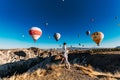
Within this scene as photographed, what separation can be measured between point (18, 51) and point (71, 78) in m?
68.2

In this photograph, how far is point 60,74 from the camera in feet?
61.4

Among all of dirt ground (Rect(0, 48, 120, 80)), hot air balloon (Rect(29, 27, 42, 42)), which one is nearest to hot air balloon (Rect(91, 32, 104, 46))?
dirt ground (Rect(0, 48, 120, 80))

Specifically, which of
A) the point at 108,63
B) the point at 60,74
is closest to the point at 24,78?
the point at 60,74

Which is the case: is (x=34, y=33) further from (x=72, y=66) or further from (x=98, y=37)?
(x=72, y=66)

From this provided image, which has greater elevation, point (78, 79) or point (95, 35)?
point (95, 35)

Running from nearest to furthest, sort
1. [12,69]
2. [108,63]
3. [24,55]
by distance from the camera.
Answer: [108,63] < [12,69] < [24,55]

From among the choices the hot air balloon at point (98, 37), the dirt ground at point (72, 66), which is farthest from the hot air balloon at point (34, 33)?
the hot air balloon at point (98, 37)

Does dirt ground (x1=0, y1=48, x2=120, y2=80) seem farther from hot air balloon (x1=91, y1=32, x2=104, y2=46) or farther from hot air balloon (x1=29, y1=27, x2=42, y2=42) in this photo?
hot air balloon (x1=29, y1=27, x2=42, y2=42)

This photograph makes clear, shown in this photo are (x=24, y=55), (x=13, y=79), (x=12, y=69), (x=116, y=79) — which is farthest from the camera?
(x=24, y=55)

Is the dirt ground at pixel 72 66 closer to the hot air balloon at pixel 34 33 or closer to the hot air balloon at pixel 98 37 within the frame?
the hot air balloon at pixel 98 37

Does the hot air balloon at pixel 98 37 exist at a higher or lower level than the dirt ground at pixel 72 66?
higher

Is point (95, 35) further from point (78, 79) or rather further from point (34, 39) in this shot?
point (78, 79)

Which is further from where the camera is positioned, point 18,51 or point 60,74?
point 18,51

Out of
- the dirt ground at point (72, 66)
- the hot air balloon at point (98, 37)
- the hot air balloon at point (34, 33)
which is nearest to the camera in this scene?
the dirt ground at point (72, 66)
